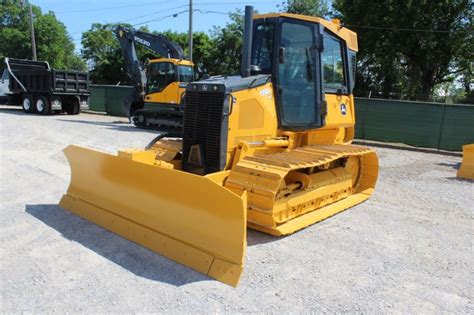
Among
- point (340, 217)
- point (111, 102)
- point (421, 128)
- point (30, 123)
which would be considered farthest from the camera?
point (111, 102)

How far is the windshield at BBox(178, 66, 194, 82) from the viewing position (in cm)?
1558

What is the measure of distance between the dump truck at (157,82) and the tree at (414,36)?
48.1 feet

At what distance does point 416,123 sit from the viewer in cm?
1365

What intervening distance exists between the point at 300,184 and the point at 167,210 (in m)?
1.96

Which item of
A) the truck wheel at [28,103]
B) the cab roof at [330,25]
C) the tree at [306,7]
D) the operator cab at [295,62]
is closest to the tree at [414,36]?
the tree at [306,7]

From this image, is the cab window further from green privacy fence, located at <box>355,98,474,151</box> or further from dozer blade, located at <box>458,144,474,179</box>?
green privacy fence, located at <box>355,98,474,151</box>

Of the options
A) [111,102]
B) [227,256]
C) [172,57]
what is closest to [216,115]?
[227,256]

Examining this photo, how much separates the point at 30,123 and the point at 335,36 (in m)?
13.4

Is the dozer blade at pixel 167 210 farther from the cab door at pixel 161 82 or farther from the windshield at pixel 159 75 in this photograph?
the windshield at pixel 159 75

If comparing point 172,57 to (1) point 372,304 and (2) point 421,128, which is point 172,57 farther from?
(1) point 372,304

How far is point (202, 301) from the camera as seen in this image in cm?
344

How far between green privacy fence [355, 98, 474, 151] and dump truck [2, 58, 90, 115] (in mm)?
13535

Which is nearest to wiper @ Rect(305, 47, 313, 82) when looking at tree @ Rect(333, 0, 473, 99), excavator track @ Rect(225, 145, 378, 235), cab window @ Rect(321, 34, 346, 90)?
cab window @ Rect(321, 34, 346, 90)

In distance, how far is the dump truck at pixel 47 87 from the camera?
20.0 metres
